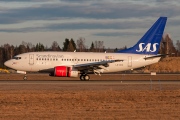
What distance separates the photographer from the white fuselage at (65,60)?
168 feet

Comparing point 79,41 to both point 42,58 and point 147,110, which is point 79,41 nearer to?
point 42,58

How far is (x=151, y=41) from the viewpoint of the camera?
5444cm

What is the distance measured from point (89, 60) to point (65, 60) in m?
2.80

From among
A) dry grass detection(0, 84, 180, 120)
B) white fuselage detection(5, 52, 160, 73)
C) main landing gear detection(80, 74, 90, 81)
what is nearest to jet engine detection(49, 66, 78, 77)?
main landing gear detection(80, 74, 90, 81)

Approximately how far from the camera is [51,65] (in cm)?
5116

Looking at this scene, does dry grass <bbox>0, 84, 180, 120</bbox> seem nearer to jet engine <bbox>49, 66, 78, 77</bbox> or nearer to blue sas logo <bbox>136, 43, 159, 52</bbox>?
jet engine <bbox>49, 66, 78, 77</bbox>

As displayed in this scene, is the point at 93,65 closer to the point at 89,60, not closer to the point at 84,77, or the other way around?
the point at 84,77

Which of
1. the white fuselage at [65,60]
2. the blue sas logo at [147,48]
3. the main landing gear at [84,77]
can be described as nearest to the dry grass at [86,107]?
the main landing gear at [84,77]

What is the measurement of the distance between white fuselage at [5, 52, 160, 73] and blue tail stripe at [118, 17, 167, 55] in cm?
81

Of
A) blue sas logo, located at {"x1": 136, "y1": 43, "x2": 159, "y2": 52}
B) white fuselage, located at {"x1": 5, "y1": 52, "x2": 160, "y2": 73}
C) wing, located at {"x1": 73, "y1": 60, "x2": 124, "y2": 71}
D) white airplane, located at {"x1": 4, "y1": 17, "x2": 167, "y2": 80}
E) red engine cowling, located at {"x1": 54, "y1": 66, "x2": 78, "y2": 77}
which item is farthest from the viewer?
blue sas logo, located at {"x1": 136, "y1": 43, "x2": 159, "y2": 52}

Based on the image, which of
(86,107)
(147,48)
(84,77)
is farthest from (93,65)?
(86,107)

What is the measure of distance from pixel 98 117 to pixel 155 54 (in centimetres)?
3692

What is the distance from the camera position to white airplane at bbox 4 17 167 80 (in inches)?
2007

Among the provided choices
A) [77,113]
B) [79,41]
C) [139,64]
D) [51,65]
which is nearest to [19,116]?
[77,113]
